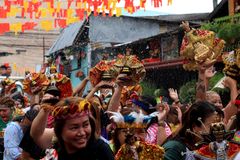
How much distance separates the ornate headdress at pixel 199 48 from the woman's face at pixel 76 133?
2123mm

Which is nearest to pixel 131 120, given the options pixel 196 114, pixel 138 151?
pixel 138 151

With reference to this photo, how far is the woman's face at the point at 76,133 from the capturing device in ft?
11.3

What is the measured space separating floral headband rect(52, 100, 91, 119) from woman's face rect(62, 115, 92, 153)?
3cm

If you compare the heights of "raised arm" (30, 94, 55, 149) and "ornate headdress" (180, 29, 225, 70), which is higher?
"ornate headdress" (180, 29, 225, 70)

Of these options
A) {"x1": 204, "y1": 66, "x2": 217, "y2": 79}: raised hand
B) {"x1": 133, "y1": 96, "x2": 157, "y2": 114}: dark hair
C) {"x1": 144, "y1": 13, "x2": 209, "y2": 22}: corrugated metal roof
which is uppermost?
{"x1": 144, "y1": 13, "x2": 209, "y2": 22}: corrugated metal roof

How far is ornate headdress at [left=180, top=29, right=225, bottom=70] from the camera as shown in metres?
5.35

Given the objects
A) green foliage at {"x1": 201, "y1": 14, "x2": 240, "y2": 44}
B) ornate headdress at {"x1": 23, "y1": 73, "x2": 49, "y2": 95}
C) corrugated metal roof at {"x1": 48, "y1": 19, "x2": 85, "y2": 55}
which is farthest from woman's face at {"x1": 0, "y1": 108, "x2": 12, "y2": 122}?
corrugated metal roof at {"x1": 48, "y1": 19, "x2": 85, "y2": 55}

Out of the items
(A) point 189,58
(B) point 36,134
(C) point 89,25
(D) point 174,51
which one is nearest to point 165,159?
(B) point 36,134

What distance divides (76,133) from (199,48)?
7.79 ft

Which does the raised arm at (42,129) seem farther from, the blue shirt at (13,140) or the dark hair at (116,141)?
the blue shirt at (13,140)

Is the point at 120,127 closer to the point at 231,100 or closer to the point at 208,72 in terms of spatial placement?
the point at 231,100

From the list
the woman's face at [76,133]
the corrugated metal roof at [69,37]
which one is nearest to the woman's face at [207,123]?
the woman's face at [76,133]

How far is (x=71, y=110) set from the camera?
3490 mm

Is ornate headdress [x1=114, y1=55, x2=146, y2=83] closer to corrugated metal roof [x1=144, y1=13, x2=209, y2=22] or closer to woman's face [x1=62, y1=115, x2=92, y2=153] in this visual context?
woman's face [x1=62, y1=115, x2=92, y2=153]
